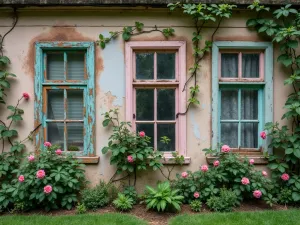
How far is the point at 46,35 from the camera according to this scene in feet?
16.2

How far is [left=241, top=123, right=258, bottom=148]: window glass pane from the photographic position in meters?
5.14

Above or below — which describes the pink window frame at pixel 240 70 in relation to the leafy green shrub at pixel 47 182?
above

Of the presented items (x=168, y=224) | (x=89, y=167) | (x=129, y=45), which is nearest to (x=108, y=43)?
(x=129, y=45)

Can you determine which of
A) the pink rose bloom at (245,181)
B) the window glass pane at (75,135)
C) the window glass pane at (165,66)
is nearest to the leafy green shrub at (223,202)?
the pink rose bloom at (245,181)

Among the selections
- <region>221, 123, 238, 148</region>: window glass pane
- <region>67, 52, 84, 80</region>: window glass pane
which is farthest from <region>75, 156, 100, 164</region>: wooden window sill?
<region>221, 123, 238, 148</region>: window glass pane

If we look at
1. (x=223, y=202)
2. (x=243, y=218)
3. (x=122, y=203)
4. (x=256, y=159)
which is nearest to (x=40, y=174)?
(x=122, y=203)

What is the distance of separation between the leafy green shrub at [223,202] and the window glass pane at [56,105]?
9.37ft

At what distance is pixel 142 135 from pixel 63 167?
52.8 inches

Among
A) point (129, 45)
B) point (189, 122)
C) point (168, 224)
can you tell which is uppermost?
point (129, 45)

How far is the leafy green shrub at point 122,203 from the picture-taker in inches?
175

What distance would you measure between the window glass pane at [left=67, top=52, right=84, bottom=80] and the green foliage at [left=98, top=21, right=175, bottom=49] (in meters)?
0.45

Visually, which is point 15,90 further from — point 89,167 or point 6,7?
point 89,167

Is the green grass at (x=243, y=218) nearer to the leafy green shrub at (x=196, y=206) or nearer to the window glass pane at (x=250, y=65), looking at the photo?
the leafy green shrub at (x=196, y=206)

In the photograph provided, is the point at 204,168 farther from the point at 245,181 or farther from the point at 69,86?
the point at 69,86
